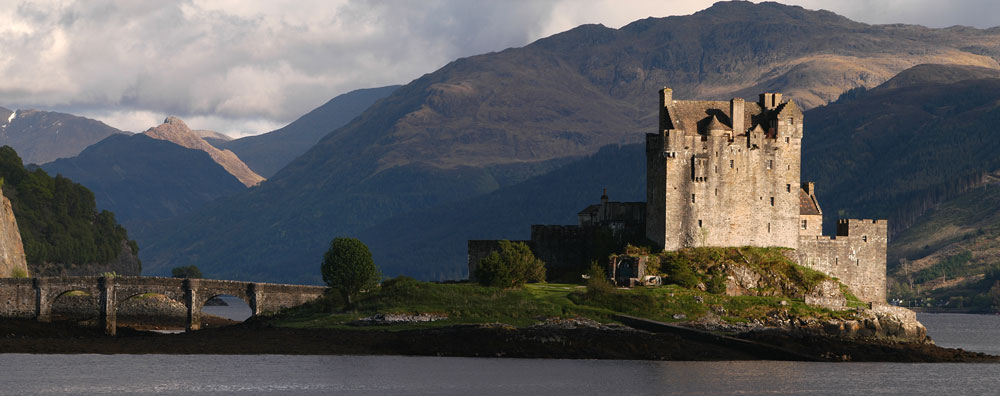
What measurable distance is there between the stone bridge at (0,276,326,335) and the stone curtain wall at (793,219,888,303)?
51.5 metres

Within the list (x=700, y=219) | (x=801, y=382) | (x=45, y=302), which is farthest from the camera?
(x=45, y=302)

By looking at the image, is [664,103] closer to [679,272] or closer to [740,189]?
[740,189]

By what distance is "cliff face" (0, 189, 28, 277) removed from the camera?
152 m

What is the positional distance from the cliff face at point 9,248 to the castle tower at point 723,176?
78.0 metres

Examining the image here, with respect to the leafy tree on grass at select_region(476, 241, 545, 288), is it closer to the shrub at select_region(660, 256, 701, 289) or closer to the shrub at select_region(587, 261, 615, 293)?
the shrub at select_region(587, 261, 615, 293)

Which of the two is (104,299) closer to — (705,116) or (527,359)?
(527,359)

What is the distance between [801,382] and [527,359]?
22349 mm

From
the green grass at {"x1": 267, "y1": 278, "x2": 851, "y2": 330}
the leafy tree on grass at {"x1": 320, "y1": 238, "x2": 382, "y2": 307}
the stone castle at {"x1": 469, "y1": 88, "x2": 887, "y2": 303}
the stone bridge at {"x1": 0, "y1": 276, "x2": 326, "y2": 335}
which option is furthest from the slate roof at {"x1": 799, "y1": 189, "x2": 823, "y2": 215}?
the stone bridge at {"x1": 0, "y1": 276, "x2": 326, "y2": 335}

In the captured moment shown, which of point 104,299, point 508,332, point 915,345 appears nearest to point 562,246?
point 508,332

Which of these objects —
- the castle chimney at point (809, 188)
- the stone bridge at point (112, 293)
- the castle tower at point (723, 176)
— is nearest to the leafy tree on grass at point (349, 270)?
the stone bridge at point (112, 293)

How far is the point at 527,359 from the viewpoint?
10431cm

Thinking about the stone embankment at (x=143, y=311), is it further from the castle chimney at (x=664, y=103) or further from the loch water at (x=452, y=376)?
the castle chimney at (x=664, y=103)

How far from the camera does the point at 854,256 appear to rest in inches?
5084

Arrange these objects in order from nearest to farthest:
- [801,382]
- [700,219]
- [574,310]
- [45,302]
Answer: [801,382], [574,310], [700,219], [45,302]
